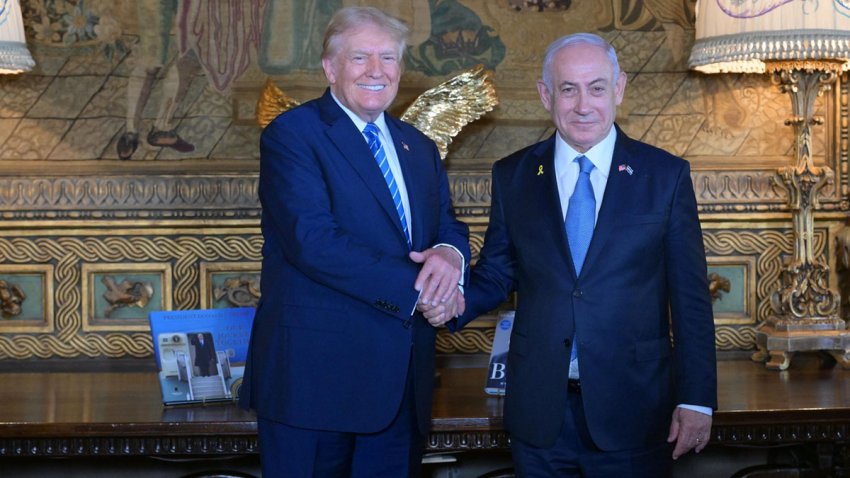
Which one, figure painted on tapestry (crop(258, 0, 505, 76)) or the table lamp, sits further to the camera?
figure painted on tapestry (crop(258, 0, 505, 76))

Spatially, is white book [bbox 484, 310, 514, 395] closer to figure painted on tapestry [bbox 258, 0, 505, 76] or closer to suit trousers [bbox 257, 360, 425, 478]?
suit trousers [bbox 257, 360, 425, 478]

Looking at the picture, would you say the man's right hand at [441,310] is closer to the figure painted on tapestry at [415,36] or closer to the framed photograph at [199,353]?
the framed photograph at [199,353]

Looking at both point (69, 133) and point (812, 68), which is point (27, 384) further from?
point (812, 68)

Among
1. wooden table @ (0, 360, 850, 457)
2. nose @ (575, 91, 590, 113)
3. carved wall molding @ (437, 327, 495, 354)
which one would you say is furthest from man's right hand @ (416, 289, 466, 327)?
carved wall molding @ (437, 327, 495, 354)

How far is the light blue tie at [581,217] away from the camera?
2.95 meters

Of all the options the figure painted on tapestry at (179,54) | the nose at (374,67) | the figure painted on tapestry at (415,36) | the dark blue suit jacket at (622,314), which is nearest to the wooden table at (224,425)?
the dark blue suit jacket at (622,314)

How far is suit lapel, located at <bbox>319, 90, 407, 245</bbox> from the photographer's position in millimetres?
2936

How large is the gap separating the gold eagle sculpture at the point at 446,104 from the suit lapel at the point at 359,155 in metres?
1.44

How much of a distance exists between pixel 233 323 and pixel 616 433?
5.66ft

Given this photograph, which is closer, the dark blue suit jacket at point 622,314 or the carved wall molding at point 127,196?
the dark blue suit jacket at point 622,314

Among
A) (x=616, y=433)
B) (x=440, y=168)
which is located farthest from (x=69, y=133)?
(x=616, y=433)

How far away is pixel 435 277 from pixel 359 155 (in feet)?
1.26

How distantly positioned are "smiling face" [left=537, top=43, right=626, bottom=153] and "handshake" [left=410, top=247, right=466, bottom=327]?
0.47 metres

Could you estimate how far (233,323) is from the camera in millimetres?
4082
